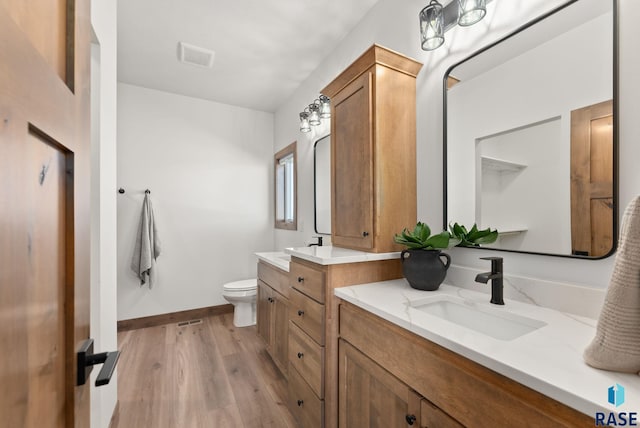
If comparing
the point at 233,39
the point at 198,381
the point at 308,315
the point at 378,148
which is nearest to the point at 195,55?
the point at 233,39

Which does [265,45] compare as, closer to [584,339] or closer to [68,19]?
[68,19]

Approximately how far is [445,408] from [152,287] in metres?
3.19

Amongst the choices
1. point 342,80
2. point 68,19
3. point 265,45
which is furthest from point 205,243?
point 68,19

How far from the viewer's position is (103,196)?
147cm

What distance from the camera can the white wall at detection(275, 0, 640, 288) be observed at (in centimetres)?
88

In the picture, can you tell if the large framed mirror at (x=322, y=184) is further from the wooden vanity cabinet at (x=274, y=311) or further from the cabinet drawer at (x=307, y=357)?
the cabinet drawer at (x=307, y=357)

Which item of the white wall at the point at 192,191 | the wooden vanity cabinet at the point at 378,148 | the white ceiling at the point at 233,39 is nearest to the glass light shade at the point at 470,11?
the wooden vanity cabinet at the point at 378,148

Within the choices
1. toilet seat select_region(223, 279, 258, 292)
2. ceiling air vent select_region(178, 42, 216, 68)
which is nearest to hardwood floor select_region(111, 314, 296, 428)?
toilet seat select_region(223, 279, 258, 292)

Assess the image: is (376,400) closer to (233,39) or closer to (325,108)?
(325,108)

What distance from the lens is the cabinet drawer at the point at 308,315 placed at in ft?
4.43

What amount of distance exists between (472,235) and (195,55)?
2.64m

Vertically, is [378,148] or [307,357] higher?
[378,148]

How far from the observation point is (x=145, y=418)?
1.67 metres

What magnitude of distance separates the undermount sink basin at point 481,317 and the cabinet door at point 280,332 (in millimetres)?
1036
